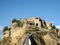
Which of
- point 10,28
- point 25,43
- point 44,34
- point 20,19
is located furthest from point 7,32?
point 25,43

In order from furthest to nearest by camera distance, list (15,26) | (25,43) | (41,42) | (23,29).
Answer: (15,26) < (23,29) < (41,42) < (25,43)

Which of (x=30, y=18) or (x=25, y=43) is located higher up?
(x=30, y=18)

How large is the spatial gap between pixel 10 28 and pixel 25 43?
1732 centimetres

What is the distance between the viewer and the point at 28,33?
137 feet

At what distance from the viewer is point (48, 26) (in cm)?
5666

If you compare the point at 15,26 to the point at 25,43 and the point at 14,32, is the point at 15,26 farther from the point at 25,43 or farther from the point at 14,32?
the point at 25,43

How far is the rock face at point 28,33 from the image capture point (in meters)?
44.5

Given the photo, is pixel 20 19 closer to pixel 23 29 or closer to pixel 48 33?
pixel 23 29

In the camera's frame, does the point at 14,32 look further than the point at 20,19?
No

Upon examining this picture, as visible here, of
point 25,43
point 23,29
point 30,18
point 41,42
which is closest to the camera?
point 25,43

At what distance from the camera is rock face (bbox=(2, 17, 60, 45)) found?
44.5m

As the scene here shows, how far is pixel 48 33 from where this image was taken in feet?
156

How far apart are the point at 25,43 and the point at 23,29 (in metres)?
11.8

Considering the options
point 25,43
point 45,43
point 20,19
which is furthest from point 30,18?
point 25,43
